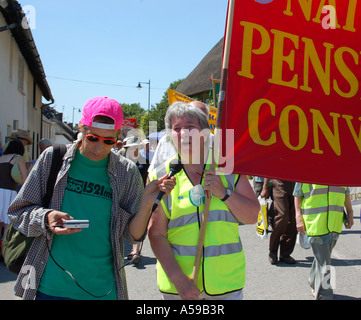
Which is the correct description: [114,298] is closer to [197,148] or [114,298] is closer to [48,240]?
[48,240]

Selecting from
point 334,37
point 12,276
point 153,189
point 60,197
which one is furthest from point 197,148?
point 12,276

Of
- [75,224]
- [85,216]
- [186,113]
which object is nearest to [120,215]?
[85,216]

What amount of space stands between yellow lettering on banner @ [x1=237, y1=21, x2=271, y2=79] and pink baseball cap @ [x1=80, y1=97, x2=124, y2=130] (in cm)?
84

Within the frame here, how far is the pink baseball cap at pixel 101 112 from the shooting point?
7.93 ft

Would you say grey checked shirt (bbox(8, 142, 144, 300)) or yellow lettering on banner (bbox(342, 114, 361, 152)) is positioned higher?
yellow lettering on banner (bbox(342, 114, 361, 152))

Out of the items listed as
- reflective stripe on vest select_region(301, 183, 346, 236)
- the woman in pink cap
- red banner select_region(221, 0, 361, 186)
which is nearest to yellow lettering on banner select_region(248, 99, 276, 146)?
red banner select_region(221, 0, 361, 186)

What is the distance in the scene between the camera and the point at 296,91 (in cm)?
281

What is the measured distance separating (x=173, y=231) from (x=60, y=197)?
27.4 inches

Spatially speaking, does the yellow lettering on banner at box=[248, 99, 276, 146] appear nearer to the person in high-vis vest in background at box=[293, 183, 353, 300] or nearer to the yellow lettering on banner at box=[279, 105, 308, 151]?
the yellow lettering on banner at box=[279, 105, 308, 151]

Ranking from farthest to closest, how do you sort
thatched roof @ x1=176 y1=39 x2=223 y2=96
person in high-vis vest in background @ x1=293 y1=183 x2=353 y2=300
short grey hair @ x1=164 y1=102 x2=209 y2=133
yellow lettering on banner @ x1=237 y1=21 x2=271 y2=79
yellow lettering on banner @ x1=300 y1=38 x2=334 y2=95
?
1. thatched roof @ x1=176 y1=39 x2=223 y2=96
2. person in high-vis vest in background @ x1=293 y1=183 x2=353 y2=300
3. yellow lettering on banner @ x1=300 y1=38 x2=334 y2=95
4. yellow lettering on banner @ x1=237 y1=21 x2=271 y2=79
5. short grey hair @ x1=164 y1=102 x2=209 y2=133

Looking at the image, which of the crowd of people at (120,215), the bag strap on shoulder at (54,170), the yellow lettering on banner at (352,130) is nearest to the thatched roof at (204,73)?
the yellow lettering on banner at (352,130)

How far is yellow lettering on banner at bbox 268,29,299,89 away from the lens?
2.77 meters

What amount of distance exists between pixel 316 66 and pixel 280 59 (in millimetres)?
273

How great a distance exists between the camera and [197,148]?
2600mm
